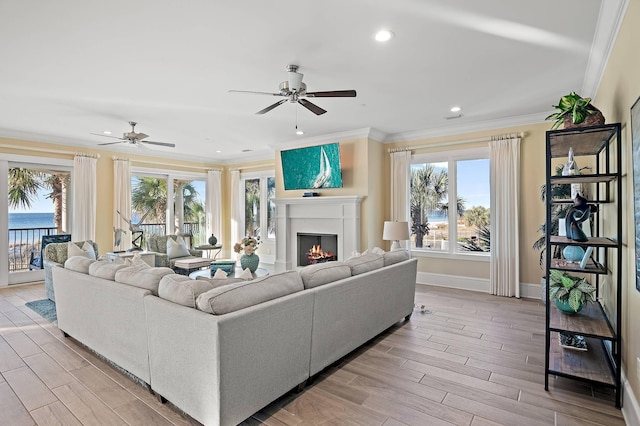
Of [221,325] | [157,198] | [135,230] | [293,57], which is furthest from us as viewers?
[157,198]

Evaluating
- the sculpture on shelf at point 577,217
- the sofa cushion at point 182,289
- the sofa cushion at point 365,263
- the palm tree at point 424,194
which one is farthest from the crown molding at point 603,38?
the sofa cushion at point 182,289

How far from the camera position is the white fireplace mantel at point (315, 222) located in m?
6.09

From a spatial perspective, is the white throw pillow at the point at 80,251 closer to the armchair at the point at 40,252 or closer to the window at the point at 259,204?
the armchair at the point at 40,252

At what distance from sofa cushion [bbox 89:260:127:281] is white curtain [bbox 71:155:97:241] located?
4.27 m

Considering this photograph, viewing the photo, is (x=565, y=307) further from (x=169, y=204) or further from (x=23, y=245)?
(x=23, y=245)

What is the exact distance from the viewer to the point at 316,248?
6828 mm

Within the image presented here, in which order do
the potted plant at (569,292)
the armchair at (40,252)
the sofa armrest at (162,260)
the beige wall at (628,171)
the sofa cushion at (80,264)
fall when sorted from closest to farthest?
1. the beige wall at (628,171)
2. the potted plant at (569,292)
3. the sofa cushion at (80,264)
4. the sofa armrest at (162,260)
5. the armchair at (40,252)

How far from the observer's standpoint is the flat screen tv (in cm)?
621

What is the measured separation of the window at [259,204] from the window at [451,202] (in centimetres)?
357

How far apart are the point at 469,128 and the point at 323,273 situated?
4218 millimetres

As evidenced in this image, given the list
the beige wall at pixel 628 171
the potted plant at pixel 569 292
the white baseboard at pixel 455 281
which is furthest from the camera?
the white baseboard at pixel 455 281

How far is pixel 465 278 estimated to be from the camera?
18.8 ft

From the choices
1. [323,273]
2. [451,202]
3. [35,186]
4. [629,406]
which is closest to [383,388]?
[323,273]

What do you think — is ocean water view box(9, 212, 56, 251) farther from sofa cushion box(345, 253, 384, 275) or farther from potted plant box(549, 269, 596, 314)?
potted plant box(549, 269, 596, 314)
